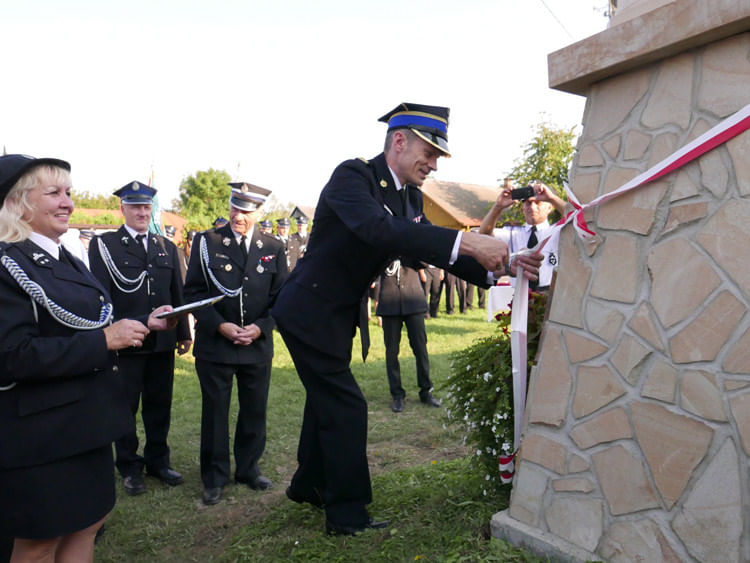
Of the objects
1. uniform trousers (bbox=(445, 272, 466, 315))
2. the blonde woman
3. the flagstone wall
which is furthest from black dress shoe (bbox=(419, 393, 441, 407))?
uniform trousers (bbox=(445, 272, 466, 315))

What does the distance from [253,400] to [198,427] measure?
6.45 feet

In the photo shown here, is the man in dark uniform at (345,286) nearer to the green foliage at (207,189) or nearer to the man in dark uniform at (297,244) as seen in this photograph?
the man in dark uniform at (297,244)

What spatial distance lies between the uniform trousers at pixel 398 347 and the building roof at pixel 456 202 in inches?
1128

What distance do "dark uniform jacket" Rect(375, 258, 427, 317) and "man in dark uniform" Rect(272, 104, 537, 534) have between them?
10.7 feet

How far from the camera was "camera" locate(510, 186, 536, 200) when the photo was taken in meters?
3.15

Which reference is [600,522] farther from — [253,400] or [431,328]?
[431,328]

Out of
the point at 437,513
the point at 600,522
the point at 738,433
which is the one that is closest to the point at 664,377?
the point at 738,433

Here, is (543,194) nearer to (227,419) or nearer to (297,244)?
(227,419)

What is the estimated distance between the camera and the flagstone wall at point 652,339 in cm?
220

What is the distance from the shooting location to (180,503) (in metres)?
4.29

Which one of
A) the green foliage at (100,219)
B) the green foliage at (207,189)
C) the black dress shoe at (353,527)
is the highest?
the green foliage at (207,189)

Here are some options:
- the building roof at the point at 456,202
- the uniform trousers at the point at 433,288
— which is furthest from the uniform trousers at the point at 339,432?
the building roof at the point at 456,202

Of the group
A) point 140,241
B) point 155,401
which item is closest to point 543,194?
point 140,241

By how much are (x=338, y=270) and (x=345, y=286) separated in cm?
10
